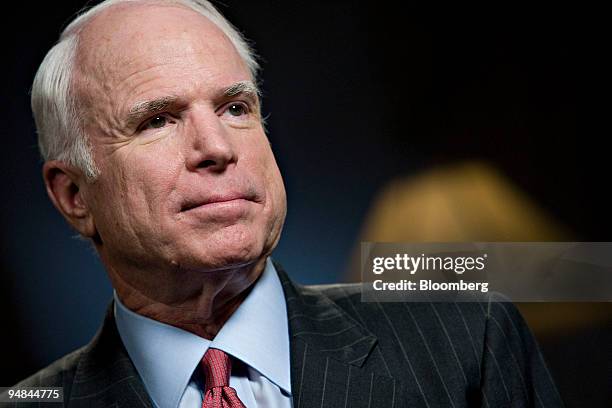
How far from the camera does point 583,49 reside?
5.27ft

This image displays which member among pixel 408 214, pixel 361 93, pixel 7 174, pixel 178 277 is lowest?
pixel 178 277

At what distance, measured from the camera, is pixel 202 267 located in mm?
1297

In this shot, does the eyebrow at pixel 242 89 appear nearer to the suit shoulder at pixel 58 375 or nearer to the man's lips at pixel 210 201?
the man's lips at pixel 210 201

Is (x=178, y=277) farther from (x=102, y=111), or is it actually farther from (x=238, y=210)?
(x=102, y=111)

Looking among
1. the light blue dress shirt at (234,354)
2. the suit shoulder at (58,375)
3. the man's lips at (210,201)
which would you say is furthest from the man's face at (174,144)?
the suit shoulder at (58,375)

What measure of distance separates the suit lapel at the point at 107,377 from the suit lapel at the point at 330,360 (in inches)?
10.2

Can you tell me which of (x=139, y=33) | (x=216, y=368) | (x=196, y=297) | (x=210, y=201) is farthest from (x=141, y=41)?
(x=216, y=368)

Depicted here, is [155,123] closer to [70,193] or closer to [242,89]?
[242,89]

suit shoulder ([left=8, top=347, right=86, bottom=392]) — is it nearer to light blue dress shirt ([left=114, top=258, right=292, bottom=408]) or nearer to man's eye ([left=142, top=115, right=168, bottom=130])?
light blue dress shirt ([left=114, top=258, right=292, bottom=408])

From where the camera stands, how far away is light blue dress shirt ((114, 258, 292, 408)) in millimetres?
1355

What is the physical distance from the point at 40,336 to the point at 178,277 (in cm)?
57

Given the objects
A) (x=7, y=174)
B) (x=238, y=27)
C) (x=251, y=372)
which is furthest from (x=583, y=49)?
(x=7, y=174)

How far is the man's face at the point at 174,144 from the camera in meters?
1.29

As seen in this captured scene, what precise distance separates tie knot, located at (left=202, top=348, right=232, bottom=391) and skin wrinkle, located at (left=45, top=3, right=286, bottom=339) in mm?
73
